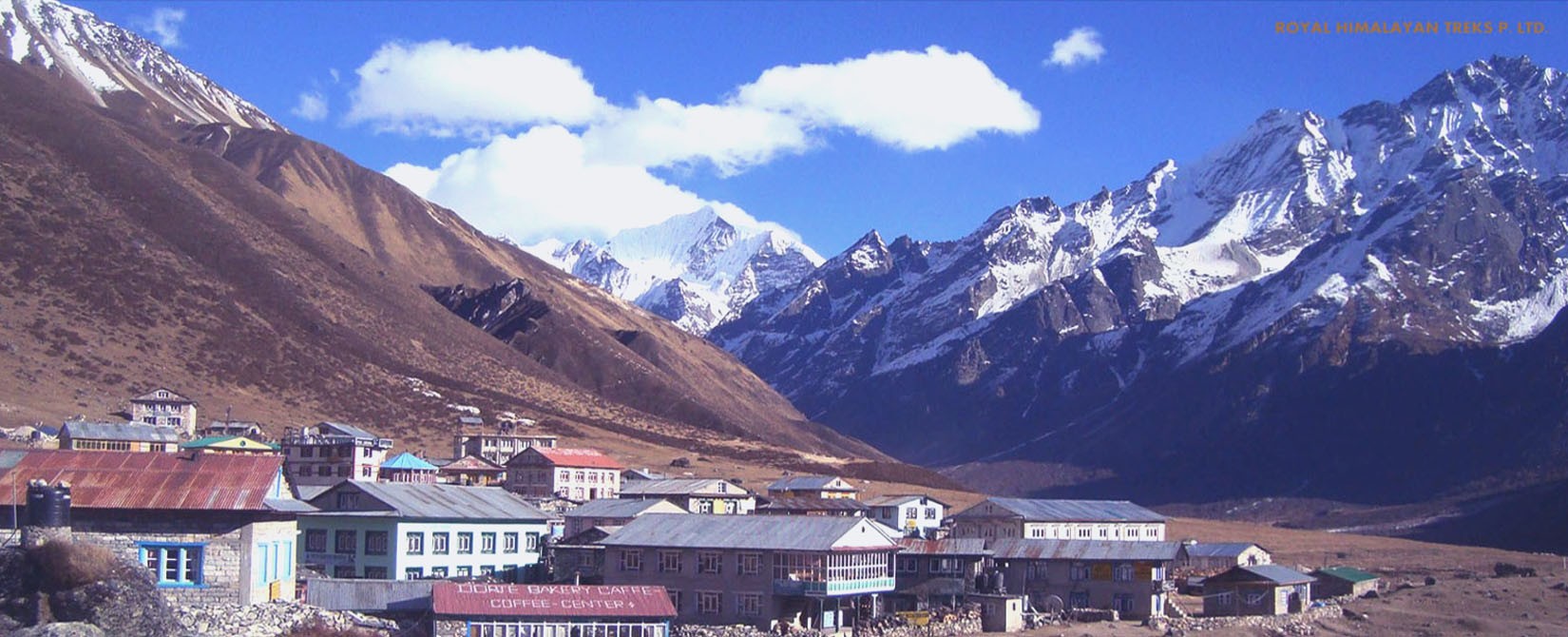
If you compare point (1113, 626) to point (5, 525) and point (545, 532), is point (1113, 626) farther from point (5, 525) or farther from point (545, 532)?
point (5, 525)

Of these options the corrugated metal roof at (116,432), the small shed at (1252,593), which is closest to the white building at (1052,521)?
the small shed at (1252,593)

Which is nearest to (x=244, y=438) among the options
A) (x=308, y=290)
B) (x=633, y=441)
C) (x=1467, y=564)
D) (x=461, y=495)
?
(x=461, y=495)

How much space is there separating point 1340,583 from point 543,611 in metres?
62.2

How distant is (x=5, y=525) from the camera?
161 feet

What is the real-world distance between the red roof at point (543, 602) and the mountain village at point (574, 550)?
8 cm

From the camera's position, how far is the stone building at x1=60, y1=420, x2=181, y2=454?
4186 inches

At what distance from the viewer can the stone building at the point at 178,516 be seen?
49875 millimetres

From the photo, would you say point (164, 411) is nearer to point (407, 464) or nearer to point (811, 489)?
point (407, 464)

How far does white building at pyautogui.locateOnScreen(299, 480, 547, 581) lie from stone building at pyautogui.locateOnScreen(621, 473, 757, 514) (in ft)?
83.2

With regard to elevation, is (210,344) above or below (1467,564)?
above

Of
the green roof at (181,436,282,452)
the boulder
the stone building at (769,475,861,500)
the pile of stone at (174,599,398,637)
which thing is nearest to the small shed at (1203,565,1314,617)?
the stone building at (769,475,861,500)

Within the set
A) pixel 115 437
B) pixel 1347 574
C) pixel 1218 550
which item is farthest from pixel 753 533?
pixel 115 437

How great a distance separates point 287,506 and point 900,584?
36.4 meters

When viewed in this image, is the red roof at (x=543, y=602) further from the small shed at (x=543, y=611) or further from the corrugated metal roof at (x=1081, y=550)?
the corrugated metal roof at (x=1081, y=550)
